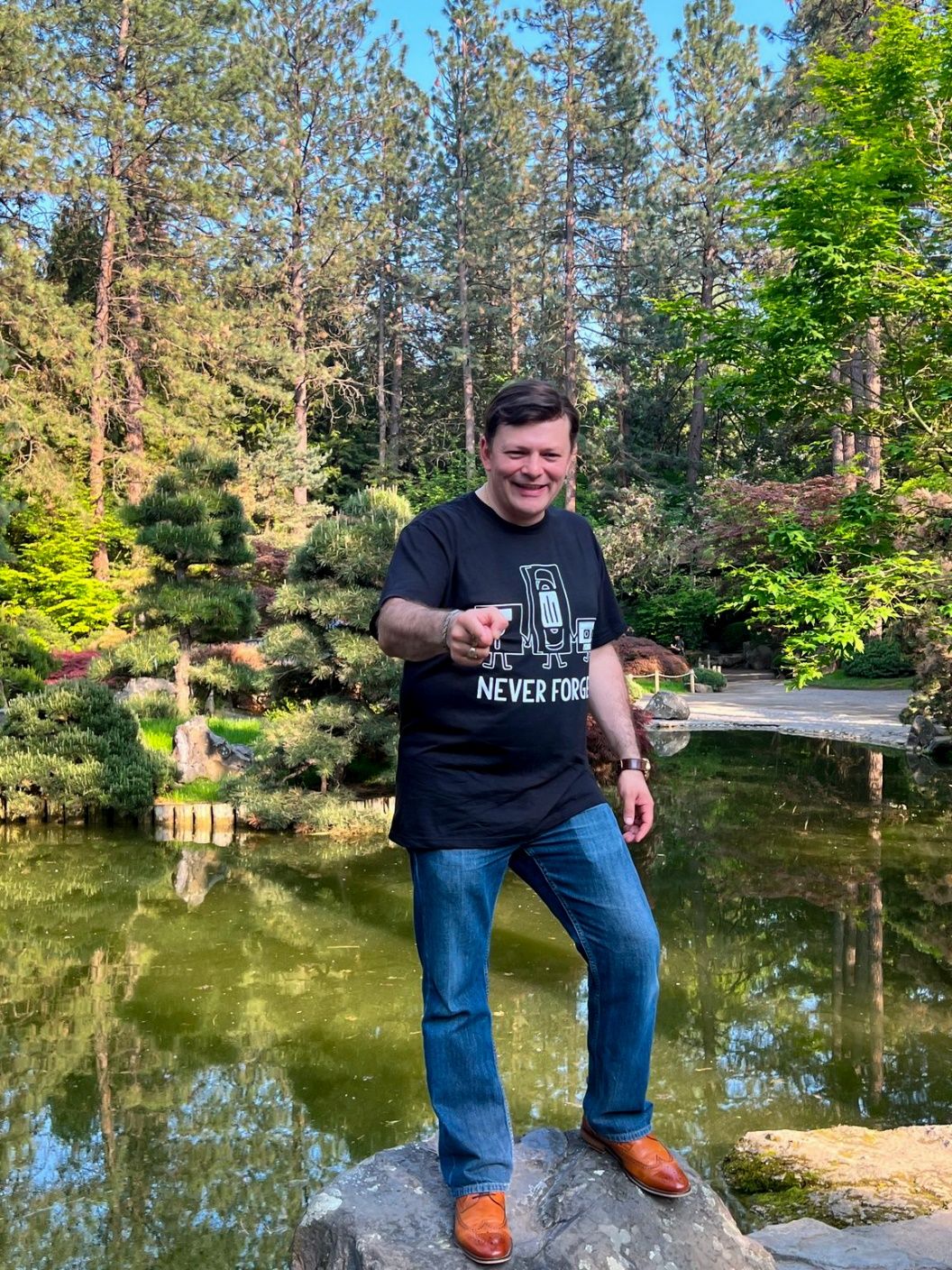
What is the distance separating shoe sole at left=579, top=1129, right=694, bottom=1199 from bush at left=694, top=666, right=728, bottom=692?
17.8 meters

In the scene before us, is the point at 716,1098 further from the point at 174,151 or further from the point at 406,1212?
the point at 174,151

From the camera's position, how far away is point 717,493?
21.1 m

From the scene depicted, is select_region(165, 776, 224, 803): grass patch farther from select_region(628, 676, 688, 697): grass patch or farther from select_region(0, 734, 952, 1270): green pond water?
select_region(628, 676, 688, 697): grass patch

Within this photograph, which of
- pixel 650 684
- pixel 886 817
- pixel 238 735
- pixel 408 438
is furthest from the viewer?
pixel 408 438

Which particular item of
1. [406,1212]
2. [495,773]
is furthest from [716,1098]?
[495,773]

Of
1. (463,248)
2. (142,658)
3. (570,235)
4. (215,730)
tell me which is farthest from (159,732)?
(463,248)

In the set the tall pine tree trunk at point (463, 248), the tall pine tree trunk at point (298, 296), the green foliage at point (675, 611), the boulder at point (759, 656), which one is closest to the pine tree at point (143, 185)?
the tall pine tree trunk at point (298, 296)

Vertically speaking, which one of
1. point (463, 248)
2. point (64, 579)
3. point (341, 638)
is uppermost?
point (463, 248)

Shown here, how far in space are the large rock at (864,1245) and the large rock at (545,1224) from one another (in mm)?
464

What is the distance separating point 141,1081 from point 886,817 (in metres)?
6.48

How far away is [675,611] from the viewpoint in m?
23.3

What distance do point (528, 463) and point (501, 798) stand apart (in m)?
0.62

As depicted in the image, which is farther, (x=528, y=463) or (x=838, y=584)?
(x=838, y=584)

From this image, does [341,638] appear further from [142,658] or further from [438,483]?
[438,483]
